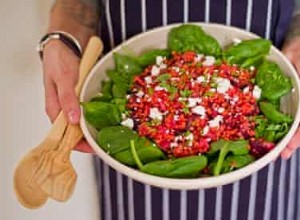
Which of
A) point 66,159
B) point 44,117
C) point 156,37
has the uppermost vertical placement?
point 156,37

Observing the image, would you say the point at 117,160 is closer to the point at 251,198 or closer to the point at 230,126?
the point at 230,126

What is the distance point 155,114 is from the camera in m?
0.86

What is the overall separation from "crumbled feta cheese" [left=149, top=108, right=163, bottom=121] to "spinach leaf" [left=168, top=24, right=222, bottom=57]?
118 millimetres

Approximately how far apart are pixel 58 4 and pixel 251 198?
374 millimetres

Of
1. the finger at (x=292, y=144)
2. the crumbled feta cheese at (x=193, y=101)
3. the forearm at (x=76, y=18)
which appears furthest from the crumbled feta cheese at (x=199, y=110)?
the forearm at (x=76, y=18)

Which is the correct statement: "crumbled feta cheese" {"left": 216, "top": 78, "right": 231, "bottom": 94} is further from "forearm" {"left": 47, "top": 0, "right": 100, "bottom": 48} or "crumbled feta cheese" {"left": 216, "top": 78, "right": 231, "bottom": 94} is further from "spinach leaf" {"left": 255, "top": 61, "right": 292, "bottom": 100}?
"forearm" {"left": 47, "top": 0, "right": 100, "bottom": 48}

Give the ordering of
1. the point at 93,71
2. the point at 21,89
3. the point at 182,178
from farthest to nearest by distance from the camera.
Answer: the point at 21,89, the point at 93,71, the point at 182,178

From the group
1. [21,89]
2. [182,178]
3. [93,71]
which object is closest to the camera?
[182,178]

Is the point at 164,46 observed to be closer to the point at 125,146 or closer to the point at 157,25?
the point at 157,25

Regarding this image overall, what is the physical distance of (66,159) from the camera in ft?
2.86

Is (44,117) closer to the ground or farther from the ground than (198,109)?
closer to the ground

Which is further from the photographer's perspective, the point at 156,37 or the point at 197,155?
the point at 156,37

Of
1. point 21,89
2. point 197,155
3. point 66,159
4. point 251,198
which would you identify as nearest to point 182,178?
point 197,155

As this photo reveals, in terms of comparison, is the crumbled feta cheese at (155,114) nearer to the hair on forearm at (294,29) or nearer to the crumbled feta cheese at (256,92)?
the crumbled feta cheese at (256,92)
